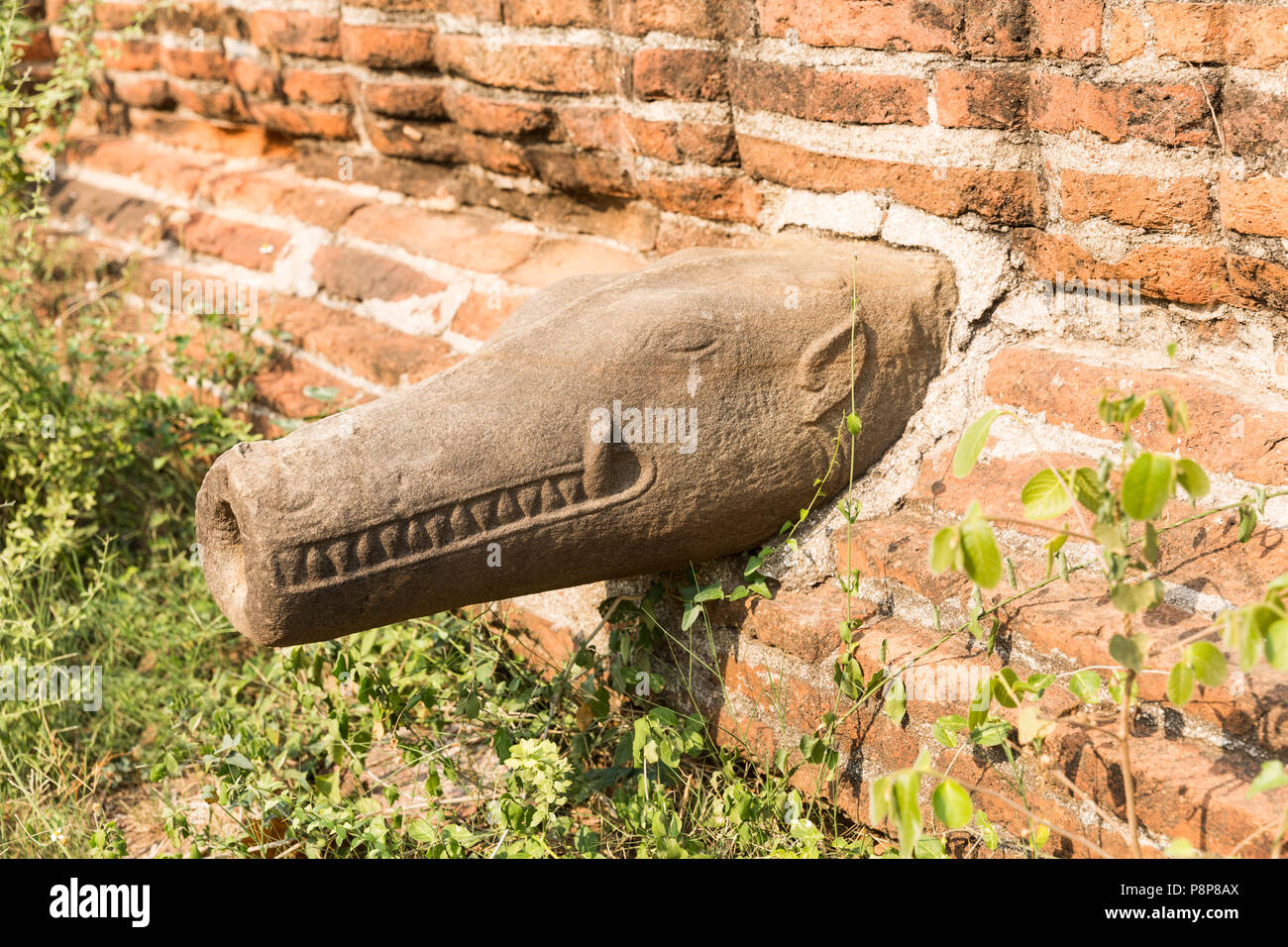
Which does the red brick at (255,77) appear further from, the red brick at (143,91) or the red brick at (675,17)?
the red brick at (675,17)

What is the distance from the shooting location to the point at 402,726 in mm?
2041

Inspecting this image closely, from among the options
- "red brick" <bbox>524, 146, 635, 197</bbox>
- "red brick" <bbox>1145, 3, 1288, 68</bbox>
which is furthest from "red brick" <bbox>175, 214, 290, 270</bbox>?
"red brick" <bbox>1145, 3, 1288, 68</bbox>

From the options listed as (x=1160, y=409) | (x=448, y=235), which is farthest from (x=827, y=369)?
(x=448, y=235)

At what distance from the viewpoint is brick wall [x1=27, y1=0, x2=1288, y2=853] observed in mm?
1482

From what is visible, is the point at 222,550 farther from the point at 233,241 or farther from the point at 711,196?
the point at 233,241

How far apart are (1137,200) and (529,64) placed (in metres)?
1.27

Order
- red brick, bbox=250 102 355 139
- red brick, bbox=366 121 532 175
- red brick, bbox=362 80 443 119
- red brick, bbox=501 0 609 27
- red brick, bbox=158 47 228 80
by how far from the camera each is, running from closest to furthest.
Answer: red brick, bbox=501 0 609 27 < red brick, bbox=366 121 532 175 < red brick, bbox=362 80 443 119 < red brick, bbox=250 102 355 139 < red brick, bbox=158 47 228 80

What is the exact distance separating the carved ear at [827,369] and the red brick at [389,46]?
1372mm

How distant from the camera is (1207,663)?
44.6 inches

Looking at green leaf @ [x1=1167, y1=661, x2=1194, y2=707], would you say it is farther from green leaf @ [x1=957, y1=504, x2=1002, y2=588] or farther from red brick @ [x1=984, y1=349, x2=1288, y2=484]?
red brick @ [x1=984, y1=349, x2=1288, y2=484]

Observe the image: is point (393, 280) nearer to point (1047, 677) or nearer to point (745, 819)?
point (745, 819)

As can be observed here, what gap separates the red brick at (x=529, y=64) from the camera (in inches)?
88.9

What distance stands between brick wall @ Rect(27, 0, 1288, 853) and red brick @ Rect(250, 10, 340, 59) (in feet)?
0.29

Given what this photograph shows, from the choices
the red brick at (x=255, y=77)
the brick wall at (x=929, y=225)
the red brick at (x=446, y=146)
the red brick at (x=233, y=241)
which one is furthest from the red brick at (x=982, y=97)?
the red brick at (x=255, y=77)
